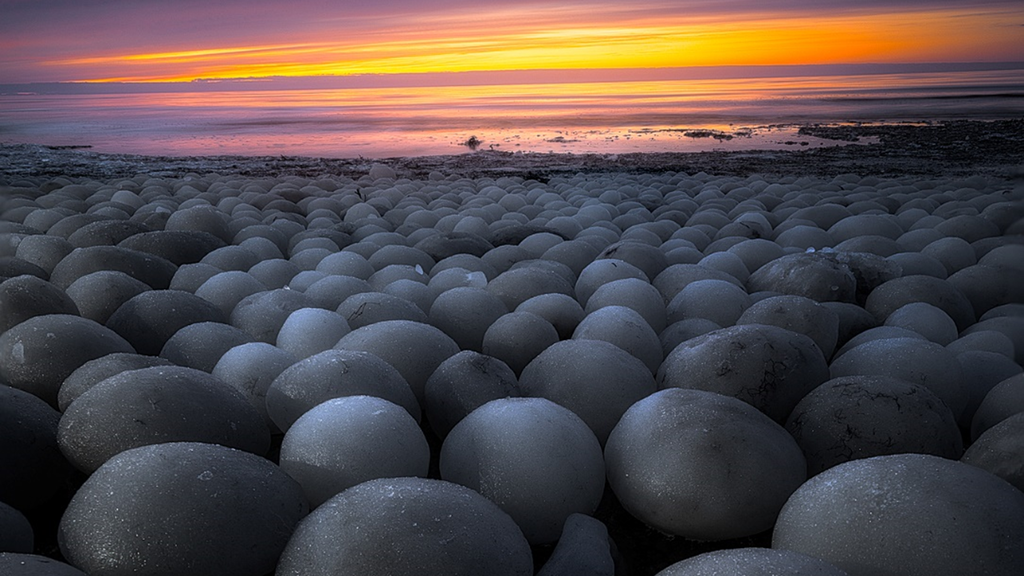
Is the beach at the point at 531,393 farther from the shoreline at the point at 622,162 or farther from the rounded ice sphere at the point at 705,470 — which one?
the shoreline at the point at 622,162

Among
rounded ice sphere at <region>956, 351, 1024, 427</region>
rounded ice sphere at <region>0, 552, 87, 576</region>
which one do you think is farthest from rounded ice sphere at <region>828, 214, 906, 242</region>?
rounded ice sphere at <region>0, 552, 87, 576</region>

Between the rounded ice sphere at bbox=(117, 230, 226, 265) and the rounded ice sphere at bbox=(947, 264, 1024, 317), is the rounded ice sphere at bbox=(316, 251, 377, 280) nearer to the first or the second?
the rounded ice sphere at bbox=(117, 230, 226, 265)

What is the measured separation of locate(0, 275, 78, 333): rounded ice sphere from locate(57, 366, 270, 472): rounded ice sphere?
79 cm

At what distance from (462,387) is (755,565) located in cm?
84

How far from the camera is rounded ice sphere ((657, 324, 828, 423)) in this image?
1598mm

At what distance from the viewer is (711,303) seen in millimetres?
2221

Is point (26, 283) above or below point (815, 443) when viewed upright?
above

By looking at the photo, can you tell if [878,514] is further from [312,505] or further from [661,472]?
[312,505]

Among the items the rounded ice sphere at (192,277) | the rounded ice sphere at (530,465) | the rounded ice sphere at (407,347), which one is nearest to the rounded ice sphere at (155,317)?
the rounded ice sphere at (192,277)

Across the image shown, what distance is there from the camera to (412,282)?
8.18 ft

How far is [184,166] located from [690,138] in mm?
7263

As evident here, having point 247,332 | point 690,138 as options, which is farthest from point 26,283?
point 690,138

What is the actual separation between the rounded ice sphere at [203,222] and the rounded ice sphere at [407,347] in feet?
5.96

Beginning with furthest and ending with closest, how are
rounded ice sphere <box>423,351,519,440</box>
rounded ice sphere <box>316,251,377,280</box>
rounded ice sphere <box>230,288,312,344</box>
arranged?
1. rounded ice sphere <box>316,251,377,280</box>
2. rounded ice sphere <box>230,288,312,344</box>
3. rounded ice sphere <box>423,351,519,440</box>
